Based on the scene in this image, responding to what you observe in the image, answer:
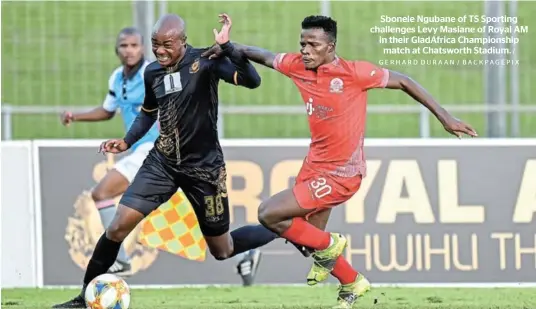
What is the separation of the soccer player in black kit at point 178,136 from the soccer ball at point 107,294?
43 centimetres

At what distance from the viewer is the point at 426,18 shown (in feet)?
45.3

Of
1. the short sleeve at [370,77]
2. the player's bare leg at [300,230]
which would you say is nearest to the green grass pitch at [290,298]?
the player's bare leg at [300,230]

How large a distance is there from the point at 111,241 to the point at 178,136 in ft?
2.86

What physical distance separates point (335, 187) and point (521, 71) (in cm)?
508

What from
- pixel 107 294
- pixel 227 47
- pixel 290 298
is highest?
pixel 227 47

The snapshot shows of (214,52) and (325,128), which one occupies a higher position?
(214,52)

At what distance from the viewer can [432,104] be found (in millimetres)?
8562

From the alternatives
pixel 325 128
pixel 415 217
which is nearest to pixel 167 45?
pixel 325 128

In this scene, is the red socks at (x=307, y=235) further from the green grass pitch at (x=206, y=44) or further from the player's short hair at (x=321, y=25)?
the green grass pitch at (x=206, y=44)

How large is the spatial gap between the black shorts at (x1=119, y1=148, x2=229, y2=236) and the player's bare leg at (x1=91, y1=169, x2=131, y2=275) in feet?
6.15

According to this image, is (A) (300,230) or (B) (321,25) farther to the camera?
(A) (300,230)

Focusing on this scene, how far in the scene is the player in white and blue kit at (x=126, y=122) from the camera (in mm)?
11195

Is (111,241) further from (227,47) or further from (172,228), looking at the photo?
(172,228)

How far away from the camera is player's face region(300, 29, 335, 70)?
8.63m
